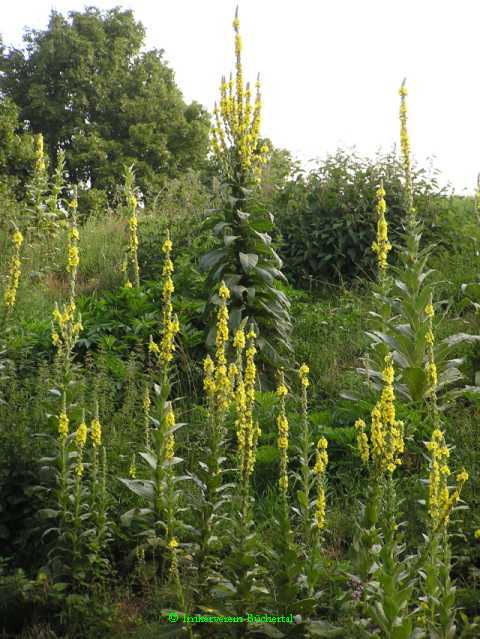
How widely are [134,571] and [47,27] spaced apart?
34.3 meters

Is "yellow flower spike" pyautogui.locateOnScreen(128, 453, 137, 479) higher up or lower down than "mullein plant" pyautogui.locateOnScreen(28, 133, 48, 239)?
lower down

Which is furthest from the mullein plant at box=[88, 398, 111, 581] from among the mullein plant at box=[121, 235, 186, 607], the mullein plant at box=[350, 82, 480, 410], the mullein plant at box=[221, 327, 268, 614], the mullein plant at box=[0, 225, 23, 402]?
the mullein plant at box=[350, 82, 480, 410]

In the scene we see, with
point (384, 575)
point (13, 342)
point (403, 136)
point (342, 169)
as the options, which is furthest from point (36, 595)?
point (342, 169)

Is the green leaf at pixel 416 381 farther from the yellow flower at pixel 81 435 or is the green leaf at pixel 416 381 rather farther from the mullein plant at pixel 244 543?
the yellow flower at pixel 81 435

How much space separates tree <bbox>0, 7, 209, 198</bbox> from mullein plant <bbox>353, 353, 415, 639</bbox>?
2928cm

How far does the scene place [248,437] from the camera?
3367 mm

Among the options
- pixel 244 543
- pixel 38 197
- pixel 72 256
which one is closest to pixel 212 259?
pixel 72 256

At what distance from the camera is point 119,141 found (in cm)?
3325

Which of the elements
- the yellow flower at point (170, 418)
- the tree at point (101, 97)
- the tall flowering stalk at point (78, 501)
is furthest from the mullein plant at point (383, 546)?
the tree at point (101, 97)

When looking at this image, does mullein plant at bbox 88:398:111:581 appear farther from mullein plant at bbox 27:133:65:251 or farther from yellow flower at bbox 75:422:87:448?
mullein plant at bbox 27:133:65:251

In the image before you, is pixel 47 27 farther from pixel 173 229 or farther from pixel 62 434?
pixel 62 434

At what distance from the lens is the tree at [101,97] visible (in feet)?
106

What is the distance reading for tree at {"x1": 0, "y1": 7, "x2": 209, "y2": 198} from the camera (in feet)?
106

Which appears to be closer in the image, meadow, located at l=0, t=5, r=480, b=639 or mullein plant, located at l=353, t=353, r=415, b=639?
mullein plant, located at l=353, t=353, r=415, b=639
